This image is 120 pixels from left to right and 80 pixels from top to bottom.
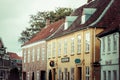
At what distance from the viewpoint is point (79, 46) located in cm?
5409

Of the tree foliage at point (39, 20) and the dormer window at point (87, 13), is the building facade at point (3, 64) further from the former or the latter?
the dormer window at point (87, 13)

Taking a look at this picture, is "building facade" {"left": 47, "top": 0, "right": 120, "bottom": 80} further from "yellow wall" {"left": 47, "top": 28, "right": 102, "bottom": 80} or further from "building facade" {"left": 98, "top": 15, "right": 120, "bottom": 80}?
"building facade" {"left": 98, "top": 15, "right": 120, "bottom": 80}

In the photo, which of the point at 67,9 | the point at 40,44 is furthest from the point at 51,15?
the point at 40,44

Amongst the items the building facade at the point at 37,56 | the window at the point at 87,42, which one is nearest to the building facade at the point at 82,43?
the window at the point at 87,42

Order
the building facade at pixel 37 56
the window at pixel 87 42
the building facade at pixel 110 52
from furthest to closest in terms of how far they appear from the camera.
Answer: the building facade at pixel 37 56 < the window at pixel 87 42 < the building facade at pixel 110 52

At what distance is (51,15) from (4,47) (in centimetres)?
2705

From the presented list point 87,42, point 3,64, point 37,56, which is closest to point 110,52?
point 87,42

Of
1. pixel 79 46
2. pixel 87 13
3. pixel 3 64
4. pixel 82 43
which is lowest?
pixel 3 64

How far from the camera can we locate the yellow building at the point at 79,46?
4941cm

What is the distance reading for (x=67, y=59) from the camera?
2276 inches

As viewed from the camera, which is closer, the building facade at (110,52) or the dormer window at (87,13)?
the building facade at (110,52)

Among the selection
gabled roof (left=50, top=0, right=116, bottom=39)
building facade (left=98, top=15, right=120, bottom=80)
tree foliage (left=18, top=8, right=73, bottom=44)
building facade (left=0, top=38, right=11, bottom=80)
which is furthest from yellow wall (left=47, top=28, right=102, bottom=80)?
building facade (left=0, top=38, right=11, bottom=80)

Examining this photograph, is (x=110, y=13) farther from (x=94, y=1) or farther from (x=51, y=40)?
(x=51, y=40)

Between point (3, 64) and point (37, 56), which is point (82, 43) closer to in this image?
point (37, 56)
